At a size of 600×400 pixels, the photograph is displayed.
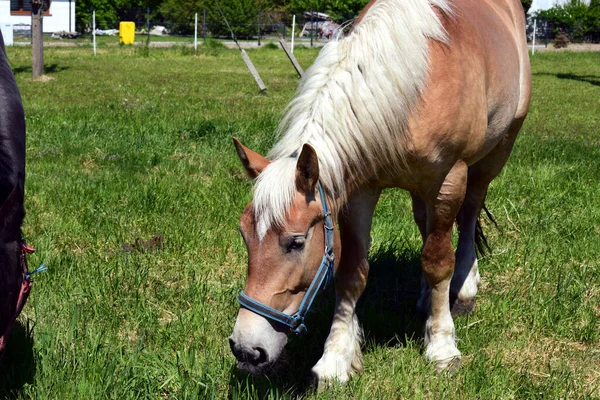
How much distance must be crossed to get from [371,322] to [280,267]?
1.29 meters

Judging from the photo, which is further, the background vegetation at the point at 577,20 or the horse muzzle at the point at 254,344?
the background vegetation at the point at 577,20

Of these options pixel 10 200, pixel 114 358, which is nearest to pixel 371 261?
pixel 114 358

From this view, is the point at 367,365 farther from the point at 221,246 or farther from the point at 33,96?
the point at 33,96

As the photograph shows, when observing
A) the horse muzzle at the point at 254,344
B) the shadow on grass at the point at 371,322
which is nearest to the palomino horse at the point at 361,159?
the horse muzzle at the point at 254,344

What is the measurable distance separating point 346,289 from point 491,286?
1.33 meters

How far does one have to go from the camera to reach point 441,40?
3.03 metres

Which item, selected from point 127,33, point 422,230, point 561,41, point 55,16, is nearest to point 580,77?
point 561,41

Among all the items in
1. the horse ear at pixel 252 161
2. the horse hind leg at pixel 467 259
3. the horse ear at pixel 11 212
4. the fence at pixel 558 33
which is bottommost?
the horse hind leg at pixel 467 259

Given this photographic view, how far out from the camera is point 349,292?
3.28 metres

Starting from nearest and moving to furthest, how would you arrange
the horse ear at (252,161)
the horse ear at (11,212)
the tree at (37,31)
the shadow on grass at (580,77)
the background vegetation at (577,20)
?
the horse ear at (11,212) → the horse ear at (252,161) → the tree at (37,31) → the shadow on grass at (580,77) → the background vegetation at (577,20)

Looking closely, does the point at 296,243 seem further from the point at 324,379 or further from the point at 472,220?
the point at 472,220

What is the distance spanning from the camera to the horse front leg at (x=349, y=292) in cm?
311

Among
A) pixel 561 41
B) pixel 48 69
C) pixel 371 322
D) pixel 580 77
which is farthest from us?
pixel 561 41

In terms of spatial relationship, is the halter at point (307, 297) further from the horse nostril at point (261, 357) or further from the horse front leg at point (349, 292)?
the horse front leg at point (349, 292)
